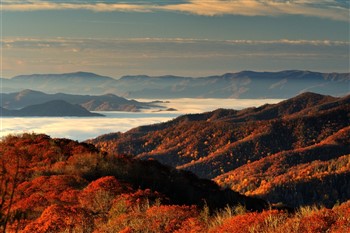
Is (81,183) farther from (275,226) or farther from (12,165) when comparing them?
(275,226)

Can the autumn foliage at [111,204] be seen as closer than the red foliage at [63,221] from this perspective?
Yes

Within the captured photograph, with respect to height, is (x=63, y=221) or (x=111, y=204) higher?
(x=63, y=221)

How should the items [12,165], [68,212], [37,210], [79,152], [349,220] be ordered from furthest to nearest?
[79,152]
[12,165]
[37,210]
[68,212]
[349,220]

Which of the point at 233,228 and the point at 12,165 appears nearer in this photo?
the point at 233,228

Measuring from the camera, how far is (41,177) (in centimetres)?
3769

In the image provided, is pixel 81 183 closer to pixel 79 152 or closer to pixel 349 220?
pixel 79 152

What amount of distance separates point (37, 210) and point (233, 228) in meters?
12.5

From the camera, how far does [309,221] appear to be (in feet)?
64.1

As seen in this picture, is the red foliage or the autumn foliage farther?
the red foliage

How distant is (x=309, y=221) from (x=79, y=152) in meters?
34.4

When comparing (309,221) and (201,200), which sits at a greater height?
(309,221)

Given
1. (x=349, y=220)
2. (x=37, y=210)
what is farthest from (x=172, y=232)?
(x=37, y=210)

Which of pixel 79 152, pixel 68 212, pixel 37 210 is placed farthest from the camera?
pixel 79 152

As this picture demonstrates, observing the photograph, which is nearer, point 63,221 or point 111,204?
point 63,221
